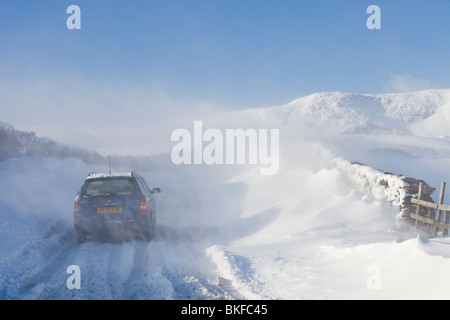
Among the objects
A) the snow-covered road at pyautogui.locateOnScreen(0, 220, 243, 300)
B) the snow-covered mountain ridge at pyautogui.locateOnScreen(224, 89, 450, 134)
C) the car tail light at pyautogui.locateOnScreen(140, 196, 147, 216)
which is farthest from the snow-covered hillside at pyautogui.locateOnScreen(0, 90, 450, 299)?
the snow-covered mountain ridge at pyautogui.locateOnScreen(224, 89, 450, 134)

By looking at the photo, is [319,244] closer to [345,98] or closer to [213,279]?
[213,279]

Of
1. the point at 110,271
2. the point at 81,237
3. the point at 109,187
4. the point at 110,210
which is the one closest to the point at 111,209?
the point at 110,210

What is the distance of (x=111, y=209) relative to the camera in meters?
8.84

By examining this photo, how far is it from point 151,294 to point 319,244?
4.20 m

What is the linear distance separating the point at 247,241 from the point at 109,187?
3987 millimetres

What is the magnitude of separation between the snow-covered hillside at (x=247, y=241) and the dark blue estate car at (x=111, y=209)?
1.26 feet

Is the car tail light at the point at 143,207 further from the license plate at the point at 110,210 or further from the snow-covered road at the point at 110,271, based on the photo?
the snow-covered road at the point at 110,271

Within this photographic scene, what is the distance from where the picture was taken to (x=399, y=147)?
92.6 ft

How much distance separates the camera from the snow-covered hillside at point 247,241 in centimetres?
535

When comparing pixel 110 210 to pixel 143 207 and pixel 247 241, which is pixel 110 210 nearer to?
pixel 143 207

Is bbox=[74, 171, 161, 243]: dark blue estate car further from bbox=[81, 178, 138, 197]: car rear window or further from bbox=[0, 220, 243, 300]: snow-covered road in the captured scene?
bbox=[0, 220, 243, 300]: snow-covered road

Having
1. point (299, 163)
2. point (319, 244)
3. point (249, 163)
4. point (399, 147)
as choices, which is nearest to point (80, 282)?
point (319, 244)

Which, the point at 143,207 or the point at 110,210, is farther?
the point at 143,207
